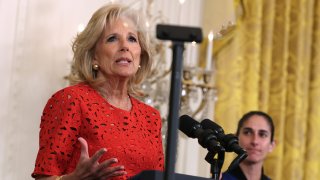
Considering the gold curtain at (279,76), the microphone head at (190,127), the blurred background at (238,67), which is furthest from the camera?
the gold curtain at (279,76)

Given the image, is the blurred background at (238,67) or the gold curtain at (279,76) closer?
the blurred background at (238,67)

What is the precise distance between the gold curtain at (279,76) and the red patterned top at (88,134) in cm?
209

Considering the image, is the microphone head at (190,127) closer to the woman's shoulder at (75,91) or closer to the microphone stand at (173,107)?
the woman's shoulder at (75,91)

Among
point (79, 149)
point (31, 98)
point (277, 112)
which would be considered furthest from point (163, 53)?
→ point (79, 149)

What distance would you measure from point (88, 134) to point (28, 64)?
4.38 ft

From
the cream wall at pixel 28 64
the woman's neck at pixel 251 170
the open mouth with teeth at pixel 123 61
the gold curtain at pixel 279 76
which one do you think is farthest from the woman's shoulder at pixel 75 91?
the gold curtain at pixel 279 76

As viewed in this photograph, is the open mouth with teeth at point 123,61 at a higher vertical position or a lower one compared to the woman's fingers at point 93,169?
higher

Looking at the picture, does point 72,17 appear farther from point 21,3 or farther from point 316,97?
point 316,97

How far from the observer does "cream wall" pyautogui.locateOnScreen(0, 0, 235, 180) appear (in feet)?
11.2

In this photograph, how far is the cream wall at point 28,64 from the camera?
11.2ft

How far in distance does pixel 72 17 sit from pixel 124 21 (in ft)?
4.08

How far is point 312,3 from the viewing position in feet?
15.4

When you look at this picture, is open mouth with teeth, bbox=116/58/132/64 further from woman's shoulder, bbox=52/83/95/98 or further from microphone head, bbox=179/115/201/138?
microphone head, bbox=179/115/201/138

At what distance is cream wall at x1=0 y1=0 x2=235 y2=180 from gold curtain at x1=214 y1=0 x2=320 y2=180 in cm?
100
